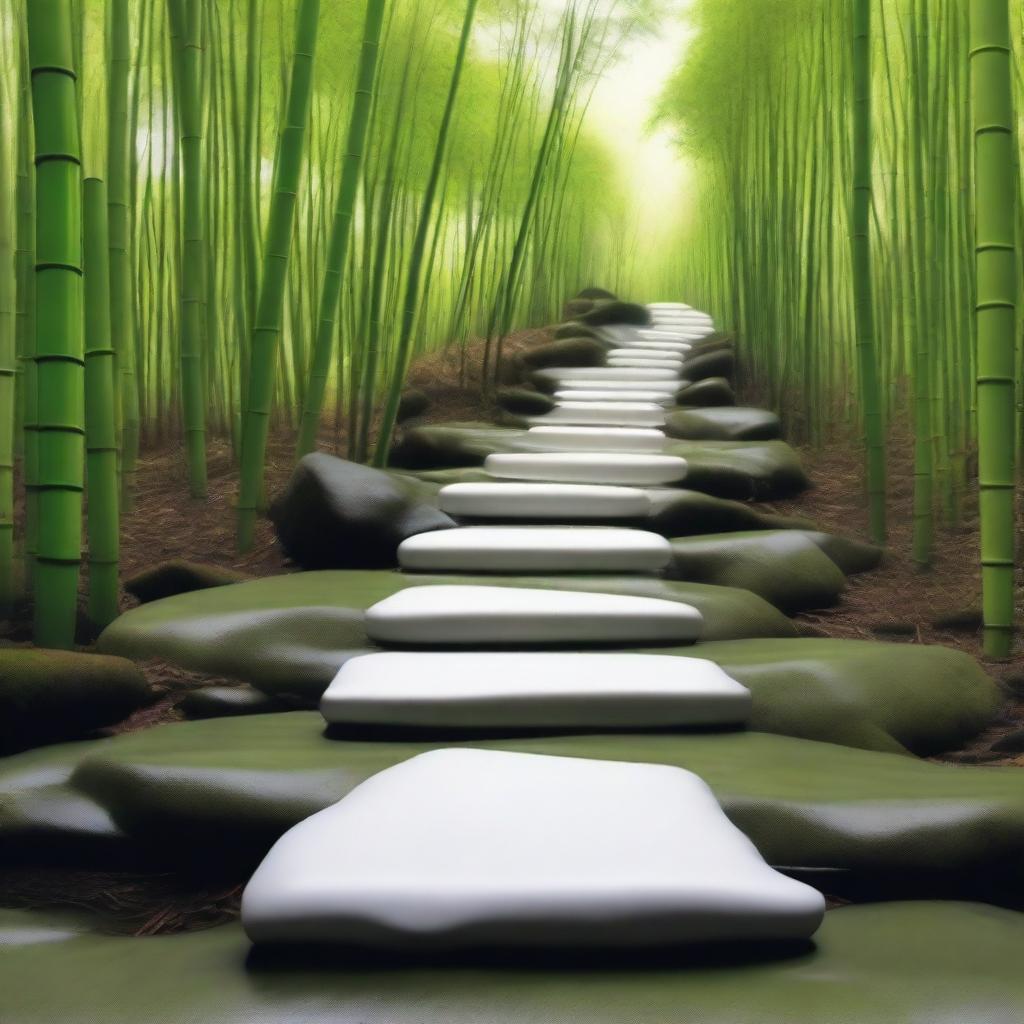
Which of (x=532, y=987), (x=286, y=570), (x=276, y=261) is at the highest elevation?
(x=276, y=261)

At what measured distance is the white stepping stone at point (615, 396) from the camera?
2744 mm

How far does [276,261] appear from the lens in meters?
1.40

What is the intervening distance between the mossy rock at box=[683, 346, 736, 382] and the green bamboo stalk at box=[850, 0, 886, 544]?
4.53ft

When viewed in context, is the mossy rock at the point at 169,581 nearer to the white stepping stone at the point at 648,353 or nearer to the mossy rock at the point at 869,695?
the mossy rock at the point at 869,695

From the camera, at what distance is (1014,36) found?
6.32 feet

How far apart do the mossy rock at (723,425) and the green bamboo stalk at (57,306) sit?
1.68m

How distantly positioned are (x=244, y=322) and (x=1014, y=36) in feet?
5.55

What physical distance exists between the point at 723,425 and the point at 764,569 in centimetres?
100

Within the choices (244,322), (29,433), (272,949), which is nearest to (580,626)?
(272,949)

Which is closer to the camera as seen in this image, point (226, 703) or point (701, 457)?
point (226, 703)

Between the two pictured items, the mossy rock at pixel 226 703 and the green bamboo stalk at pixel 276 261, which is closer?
the mossy rock at pixel 226 703

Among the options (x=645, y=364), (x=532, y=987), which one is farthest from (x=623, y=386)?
(x=532, y=987)

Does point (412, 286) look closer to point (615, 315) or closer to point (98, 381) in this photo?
point (98, 381)

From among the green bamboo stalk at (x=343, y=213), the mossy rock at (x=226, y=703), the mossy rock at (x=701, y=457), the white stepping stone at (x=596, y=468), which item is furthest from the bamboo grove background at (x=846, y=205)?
the mossy rock at (x=226, y=703)
